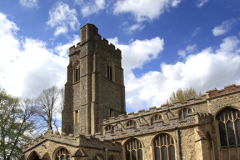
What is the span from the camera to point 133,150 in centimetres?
1897

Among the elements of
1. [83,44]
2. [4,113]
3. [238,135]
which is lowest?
[238,135]

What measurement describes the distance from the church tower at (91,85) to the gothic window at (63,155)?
32.1ft

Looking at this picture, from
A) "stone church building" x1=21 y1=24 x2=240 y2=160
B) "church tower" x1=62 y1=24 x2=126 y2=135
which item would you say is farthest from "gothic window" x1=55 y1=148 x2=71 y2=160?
"church tower" x1=62 y1=24 x2=126 y2=135

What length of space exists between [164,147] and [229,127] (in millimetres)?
5043

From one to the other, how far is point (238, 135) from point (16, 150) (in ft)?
77.0

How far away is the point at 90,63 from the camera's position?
106ft

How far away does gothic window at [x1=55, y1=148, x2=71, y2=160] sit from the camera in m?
17.5

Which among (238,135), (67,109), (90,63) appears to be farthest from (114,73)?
(238,135)

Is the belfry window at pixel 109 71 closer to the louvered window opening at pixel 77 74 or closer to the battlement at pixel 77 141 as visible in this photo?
the louvered window opening at pixel 77 74

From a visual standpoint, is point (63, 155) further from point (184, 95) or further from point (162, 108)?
point (184, 95)

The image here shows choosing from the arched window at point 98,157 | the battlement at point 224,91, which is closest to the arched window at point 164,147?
the arched window at point 98,157

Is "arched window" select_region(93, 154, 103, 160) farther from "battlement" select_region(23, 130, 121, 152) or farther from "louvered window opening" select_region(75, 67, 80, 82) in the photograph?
"louvered window opening" select_region(75, 67, 80, 82)

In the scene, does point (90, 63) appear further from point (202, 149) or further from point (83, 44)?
point (202, 149)

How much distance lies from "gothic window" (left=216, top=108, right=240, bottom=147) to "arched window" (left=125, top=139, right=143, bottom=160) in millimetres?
6254
